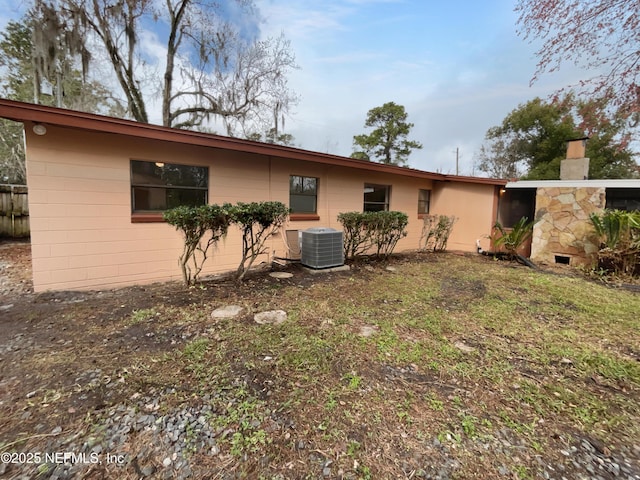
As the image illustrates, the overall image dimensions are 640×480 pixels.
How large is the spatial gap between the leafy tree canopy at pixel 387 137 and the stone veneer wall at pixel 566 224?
1182 centimetres

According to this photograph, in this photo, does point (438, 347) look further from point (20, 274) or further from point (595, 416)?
point (20, 274)

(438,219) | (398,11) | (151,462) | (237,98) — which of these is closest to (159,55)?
(237,98)

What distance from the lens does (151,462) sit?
1.36 m

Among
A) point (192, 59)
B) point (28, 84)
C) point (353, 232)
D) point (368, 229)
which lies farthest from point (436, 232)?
point (28, 84)

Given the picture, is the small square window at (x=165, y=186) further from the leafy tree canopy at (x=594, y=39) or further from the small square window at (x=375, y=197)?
the leafy tree canopy at (x=594, y=39)

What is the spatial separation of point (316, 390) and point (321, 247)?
140 inches

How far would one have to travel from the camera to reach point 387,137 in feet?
59.0

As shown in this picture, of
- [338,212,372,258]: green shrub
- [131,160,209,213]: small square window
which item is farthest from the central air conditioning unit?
[131,160,209,213]: small square window

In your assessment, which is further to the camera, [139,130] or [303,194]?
[303,194]

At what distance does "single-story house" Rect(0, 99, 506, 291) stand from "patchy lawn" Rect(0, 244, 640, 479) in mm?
789

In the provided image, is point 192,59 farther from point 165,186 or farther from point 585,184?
point 585,184

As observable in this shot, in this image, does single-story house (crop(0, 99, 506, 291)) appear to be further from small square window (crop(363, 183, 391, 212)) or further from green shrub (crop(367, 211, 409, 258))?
green shrub (crop(367, 211, 409, 258))

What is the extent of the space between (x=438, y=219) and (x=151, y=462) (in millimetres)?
8864

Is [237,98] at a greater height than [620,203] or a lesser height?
greater
